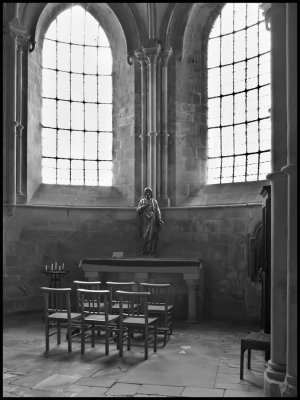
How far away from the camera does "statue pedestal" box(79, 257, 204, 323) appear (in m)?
9.35

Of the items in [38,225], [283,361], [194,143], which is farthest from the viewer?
[194,143]

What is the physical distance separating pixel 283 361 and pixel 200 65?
8.40 metres

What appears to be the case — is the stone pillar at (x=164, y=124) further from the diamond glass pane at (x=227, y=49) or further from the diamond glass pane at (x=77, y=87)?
the diamond glass pane at (x=77, y=87)

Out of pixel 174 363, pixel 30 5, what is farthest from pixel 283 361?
pixel 30 5

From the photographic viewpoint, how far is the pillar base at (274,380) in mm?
4726

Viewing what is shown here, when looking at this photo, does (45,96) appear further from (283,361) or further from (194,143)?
(283,361)

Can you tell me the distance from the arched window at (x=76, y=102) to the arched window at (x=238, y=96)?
262 centimetres

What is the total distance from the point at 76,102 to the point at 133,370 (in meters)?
7.69

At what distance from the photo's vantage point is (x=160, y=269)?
954 cm

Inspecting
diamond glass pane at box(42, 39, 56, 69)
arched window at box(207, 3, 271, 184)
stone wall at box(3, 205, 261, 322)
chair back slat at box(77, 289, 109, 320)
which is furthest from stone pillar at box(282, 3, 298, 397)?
diamond glass pane at box(42, 39, 56, 69)

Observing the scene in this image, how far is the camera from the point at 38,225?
1084cm

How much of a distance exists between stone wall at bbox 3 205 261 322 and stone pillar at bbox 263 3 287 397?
4.77 metres

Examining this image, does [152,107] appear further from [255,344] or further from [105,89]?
[255,344]

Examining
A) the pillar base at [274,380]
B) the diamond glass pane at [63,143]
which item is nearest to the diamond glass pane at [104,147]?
the diamond glass pane at [63,143]
